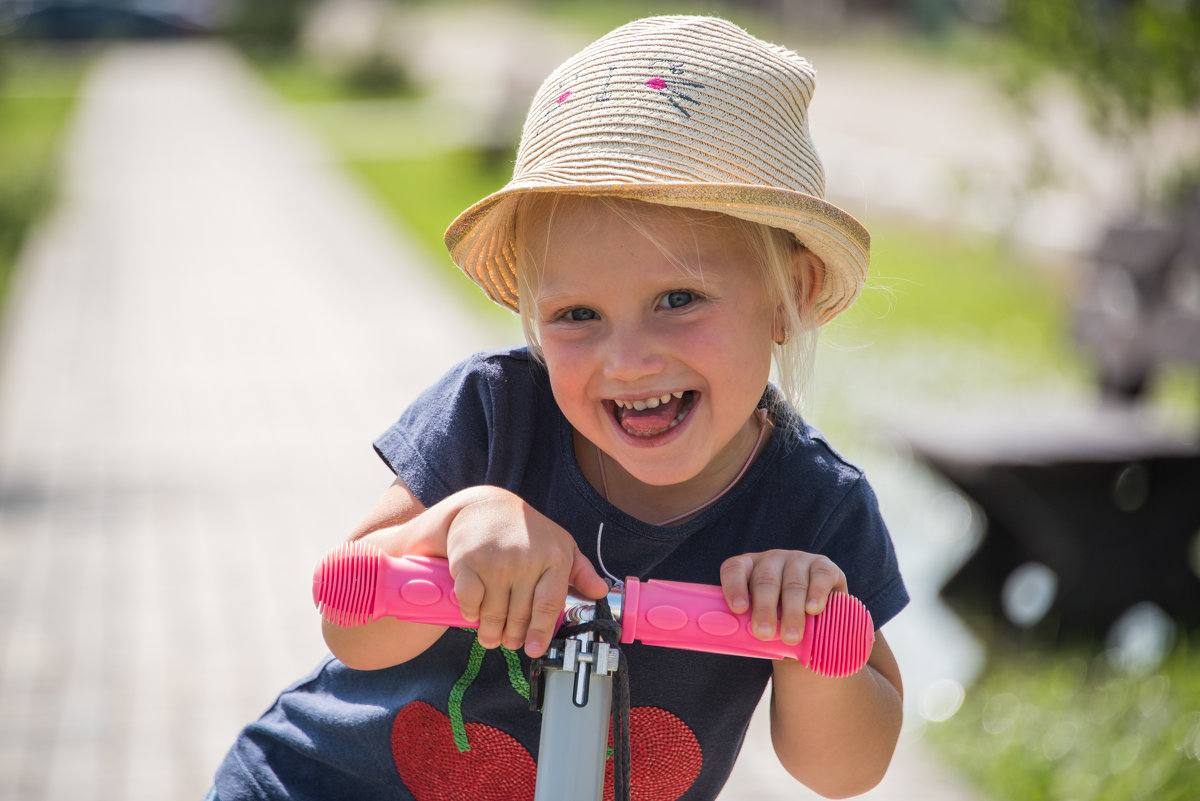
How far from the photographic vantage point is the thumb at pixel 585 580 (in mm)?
1365

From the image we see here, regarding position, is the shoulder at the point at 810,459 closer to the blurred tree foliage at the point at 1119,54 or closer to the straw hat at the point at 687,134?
the straw hat at the point at 687,134

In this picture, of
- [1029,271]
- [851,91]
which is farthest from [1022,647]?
[851,91]

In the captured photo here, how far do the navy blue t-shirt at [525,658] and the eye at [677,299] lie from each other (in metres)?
0.31

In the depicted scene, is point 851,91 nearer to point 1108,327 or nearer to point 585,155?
point 1108,327

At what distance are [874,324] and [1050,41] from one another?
3.68 metres

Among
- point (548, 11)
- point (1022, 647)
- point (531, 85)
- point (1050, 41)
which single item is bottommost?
point (1022, 647)

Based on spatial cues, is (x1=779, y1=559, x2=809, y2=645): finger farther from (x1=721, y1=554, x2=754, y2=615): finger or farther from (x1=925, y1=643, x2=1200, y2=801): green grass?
(x1=925, y1=643, x2=1200, y2=801): green grass

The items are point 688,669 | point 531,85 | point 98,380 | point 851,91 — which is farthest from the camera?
point 851,91

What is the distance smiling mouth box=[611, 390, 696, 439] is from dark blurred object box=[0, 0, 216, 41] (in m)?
34.1

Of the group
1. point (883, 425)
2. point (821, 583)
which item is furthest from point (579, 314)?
point (883, 425)

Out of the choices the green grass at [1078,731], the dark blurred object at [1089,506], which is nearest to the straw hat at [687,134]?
the green grass at [1078,731]

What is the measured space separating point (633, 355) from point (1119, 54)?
358 centimetres

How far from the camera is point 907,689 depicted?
4086 mm

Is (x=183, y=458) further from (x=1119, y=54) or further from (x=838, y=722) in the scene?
(x=838, y=722)
